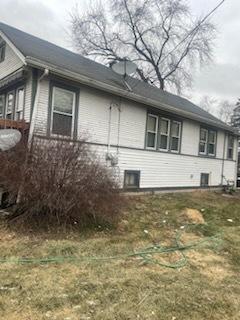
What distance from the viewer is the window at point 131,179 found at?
496 inches

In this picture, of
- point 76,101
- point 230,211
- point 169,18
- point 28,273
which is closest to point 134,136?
point 76,101

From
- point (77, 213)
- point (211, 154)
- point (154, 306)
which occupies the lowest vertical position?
point (154, 306)

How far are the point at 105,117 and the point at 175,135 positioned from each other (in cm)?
419

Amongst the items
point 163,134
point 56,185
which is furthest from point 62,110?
point 163,134

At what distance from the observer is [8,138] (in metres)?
7.76

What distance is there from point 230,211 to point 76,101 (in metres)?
6.06

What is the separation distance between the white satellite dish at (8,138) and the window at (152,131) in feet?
21.3

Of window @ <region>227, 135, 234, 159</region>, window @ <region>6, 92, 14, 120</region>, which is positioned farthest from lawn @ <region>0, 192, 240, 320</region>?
window @ <region>227, 135, 234, 159</region>

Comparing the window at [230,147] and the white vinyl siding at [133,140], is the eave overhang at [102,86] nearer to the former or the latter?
the white vinyl siding at [133,140]

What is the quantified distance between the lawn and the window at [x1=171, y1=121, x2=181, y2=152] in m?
6.91

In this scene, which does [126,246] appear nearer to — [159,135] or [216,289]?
[216,289]

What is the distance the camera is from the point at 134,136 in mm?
12922

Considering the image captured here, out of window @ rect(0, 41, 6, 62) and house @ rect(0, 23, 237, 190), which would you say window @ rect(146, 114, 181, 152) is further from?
window @ rect(0, 41, 6, 62)

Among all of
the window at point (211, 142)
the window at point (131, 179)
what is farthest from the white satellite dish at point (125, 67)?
the window at point (211, 142)
